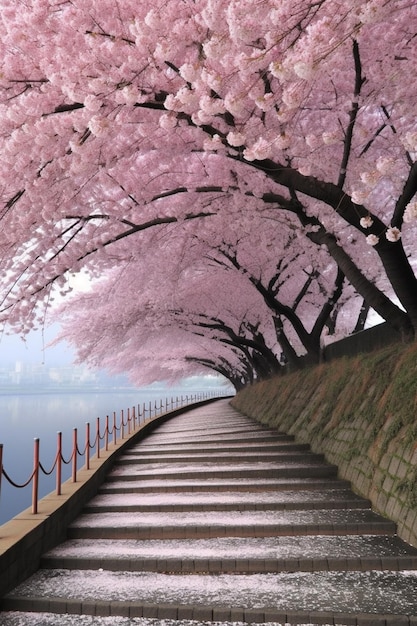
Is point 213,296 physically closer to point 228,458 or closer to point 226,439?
point 226,439

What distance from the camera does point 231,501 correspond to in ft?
24.9

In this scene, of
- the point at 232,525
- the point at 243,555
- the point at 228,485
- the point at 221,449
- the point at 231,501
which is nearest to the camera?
the point at 243,555

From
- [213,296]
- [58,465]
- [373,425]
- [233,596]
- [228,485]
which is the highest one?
[213,296]

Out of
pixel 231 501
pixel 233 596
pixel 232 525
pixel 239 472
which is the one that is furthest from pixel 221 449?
pixel 233 596

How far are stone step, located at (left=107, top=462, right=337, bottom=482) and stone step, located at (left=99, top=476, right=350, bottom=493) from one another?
0.15 meters

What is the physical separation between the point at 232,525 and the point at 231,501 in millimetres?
1115

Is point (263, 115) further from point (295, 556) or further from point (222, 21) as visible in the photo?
point (295, 556)

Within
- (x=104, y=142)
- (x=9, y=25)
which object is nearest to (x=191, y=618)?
(x=104, y=142)

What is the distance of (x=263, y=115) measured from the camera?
8852 millimetres

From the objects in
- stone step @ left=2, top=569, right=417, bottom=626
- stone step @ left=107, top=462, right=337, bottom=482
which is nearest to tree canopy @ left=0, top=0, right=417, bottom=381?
stone step @ left=107, top=462, right=337, bottom=482

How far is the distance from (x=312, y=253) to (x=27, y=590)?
1234 centimetres

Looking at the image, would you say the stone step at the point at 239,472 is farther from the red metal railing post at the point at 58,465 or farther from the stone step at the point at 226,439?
the stone step at the point at 226,439

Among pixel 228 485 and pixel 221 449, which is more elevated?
pixel 221 449

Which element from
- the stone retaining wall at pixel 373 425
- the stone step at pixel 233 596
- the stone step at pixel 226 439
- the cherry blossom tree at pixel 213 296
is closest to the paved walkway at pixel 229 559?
the stone step at pixel 233 596
